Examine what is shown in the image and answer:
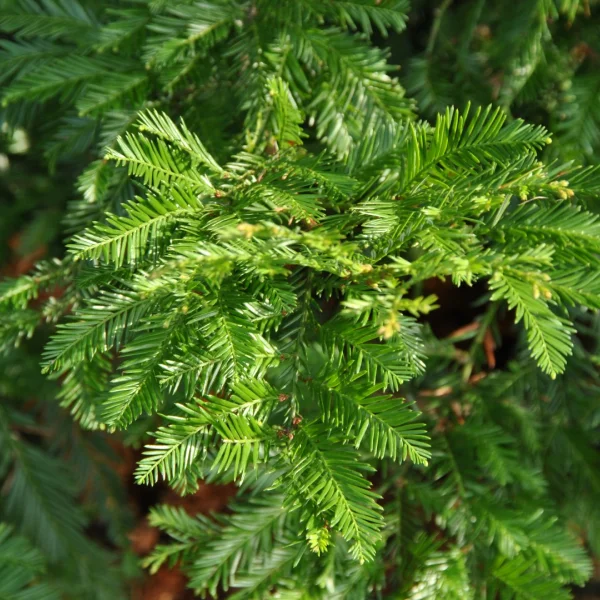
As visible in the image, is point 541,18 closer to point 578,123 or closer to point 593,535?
point 578,123

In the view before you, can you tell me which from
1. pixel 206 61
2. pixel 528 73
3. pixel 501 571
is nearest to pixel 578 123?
pixel 528 73

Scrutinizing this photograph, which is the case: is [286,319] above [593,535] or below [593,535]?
above

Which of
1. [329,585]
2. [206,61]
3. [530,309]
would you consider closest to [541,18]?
[206,61]

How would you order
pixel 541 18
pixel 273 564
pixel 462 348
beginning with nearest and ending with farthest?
1. pixel 273 564
2. pixel 541 18
3. pixel 462 348

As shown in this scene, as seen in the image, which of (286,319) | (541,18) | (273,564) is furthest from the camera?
(541,18)

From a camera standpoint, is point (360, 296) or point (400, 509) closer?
point (360, 296)

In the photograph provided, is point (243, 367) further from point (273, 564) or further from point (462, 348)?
point (462, 348)

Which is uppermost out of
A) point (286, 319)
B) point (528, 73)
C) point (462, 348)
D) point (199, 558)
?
point (528, 73)
